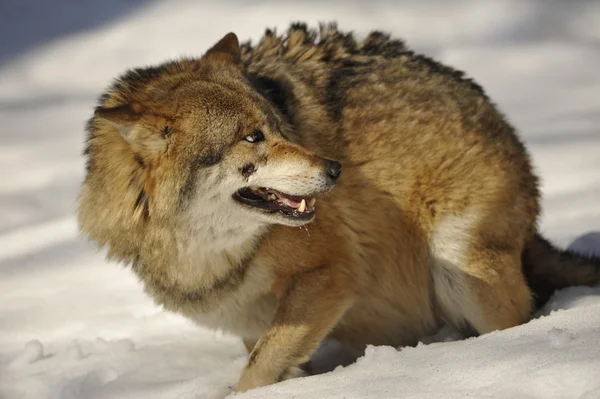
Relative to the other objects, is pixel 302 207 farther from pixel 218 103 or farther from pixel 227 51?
pixel 227 51

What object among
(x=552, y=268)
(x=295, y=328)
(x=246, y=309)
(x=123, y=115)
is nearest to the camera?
(x=123, y=115)

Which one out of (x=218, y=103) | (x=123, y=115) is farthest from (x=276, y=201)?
(x=123, y=115)

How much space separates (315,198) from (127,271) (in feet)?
6.55

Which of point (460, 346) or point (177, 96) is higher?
point (177, 96)

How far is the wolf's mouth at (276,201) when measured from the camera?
338cm

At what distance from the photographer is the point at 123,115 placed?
3.24 metres

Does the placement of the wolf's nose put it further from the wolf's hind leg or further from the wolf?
the wolf's hind leg

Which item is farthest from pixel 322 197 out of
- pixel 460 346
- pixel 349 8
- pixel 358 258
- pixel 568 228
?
pixel 349 8

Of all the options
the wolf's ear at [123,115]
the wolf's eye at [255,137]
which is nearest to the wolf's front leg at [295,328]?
the wolf's eye at [255,137]

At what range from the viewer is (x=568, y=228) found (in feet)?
16.9

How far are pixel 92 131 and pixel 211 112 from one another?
70 centimetres

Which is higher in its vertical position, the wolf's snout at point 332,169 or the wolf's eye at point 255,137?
the wolf's eye at point 255,137

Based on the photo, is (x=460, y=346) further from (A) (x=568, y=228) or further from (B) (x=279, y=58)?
(A) (x=568, y=228)

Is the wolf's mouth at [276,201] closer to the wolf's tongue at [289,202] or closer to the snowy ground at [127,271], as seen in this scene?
the wolf's tongue at [289,202]
